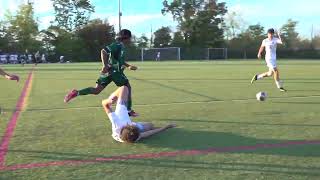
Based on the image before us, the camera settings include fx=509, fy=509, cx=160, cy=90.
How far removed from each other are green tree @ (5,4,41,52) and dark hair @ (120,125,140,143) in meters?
77.9

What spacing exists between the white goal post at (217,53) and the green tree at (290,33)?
49.1 feet

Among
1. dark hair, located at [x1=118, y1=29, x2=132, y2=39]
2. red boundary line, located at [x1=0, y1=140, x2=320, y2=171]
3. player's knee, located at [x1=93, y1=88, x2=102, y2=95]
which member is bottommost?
red boundary line, located at [x1=0, y1=140, x2=320, y2=171]

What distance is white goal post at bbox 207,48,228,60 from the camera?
83825mm

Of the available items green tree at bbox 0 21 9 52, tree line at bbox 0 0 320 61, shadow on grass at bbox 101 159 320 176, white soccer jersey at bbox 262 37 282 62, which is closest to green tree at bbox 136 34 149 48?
tree line at bbox 0 0 320 61

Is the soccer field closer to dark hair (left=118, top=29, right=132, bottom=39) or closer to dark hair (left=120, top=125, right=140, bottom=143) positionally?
dark hair (left=120, top=125, right=140, bottom=143)

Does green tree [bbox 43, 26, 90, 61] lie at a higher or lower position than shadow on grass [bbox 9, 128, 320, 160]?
higher

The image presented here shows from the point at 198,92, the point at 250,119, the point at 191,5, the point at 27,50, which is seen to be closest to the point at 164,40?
the point at 191,5

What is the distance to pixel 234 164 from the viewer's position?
669 cm

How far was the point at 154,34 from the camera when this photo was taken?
9462cm

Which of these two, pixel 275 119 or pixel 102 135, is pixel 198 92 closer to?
pixel 275 119

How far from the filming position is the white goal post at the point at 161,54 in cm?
8000

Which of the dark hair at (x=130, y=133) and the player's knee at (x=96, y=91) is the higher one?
the player's knee at (x=96, y=91)

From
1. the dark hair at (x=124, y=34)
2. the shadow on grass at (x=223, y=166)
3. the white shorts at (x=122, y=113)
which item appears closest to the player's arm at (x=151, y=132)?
the white shorts at (x=122, y=113)

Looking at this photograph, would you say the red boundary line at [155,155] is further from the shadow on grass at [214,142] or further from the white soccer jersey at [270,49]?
the white soccer jersey at [270,49]
